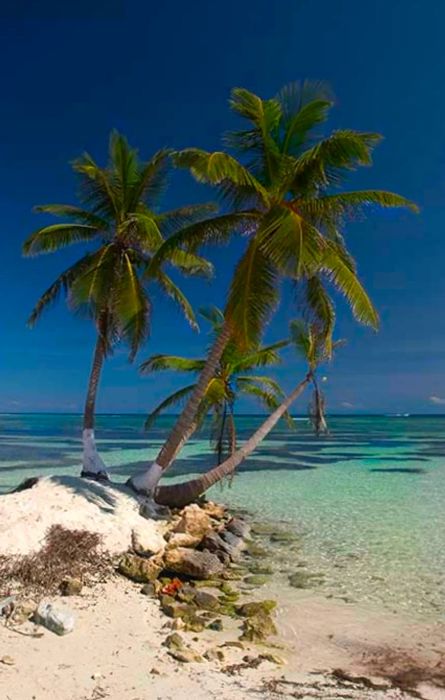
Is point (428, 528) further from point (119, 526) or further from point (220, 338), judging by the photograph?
point (119, 526)

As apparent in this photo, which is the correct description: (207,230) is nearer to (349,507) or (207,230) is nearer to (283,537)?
(283,537)

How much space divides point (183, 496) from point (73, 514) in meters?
4.14

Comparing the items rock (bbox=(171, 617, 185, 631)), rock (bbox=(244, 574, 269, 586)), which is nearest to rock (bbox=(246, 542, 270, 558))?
rock (bbox=(244, 574, 269, 586))

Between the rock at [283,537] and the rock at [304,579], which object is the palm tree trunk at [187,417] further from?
the rock at [304,579]

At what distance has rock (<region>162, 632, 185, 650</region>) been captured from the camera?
6.16 meters

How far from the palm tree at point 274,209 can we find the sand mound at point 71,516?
5.70 feet

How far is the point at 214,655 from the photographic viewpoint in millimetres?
5945

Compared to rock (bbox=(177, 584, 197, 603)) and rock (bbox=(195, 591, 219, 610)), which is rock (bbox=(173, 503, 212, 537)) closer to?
rock (bbox=(177, 584, 197, 603))

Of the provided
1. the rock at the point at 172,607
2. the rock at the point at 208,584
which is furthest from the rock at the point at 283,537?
the rock at the point at 172,607

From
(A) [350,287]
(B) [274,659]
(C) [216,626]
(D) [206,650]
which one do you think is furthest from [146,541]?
(A) [350,287]

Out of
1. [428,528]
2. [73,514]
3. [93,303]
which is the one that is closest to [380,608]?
[73,514]

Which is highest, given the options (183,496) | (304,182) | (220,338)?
(304,182)

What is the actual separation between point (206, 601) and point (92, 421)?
712cm

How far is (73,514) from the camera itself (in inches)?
380
